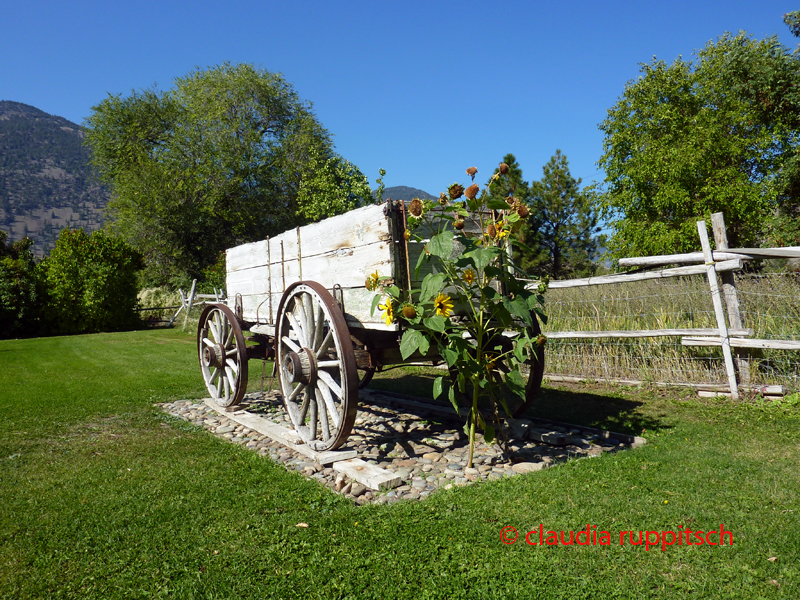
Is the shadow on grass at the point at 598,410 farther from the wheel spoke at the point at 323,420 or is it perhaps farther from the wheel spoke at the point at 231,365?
the wheel spoke at the point at 231,365

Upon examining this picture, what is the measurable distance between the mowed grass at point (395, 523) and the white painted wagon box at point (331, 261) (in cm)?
132

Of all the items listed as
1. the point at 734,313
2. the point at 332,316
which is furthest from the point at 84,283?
the point at 734,313

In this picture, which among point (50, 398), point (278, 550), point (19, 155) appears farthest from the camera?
point (19, 155)

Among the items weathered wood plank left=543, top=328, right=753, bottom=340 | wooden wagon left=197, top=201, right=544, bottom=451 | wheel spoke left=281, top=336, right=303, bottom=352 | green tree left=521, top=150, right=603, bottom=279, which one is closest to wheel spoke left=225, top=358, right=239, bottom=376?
wooden wagon left=197, top=201, right=544, bottom=451

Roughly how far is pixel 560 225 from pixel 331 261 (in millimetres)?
31440

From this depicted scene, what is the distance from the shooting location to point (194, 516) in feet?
9.84

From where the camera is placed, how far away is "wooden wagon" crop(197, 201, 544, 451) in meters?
3.64

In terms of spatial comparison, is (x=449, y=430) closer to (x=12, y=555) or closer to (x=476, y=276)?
(x=476, y=276)

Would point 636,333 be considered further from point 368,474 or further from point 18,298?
point 18,298

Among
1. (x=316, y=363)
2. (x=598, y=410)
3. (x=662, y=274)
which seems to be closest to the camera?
(x=316, y=363)

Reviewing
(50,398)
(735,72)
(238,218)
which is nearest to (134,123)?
(238,218)

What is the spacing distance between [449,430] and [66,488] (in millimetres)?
3018

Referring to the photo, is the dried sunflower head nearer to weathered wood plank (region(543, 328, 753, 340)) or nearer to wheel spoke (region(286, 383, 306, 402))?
wheel spoke (region(286, 383, 306, 402))

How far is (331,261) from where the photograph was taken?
4215mm
